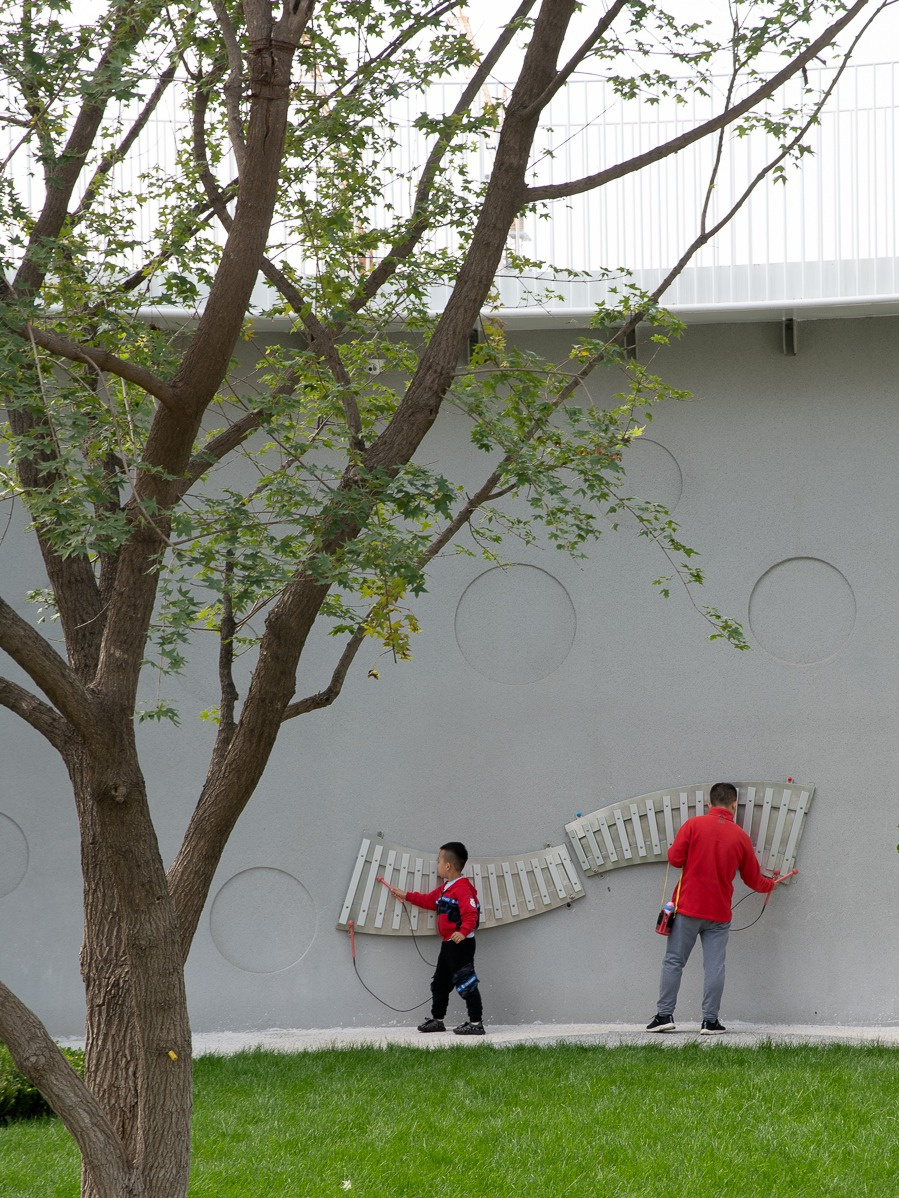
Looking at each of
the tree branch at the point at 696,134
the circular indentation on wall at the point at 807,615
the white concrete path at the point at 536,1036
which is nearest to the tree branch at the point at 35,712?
the tree branch at the point at 696,134

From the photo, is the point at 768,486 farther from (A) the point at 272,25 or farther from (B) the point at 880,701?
(A) the point at 272,25

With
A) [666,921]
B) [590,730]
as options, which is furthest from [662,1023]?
[590,730]

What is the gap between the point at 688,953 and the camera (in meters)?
7.97

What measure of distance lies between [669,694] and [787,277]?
2947 mm

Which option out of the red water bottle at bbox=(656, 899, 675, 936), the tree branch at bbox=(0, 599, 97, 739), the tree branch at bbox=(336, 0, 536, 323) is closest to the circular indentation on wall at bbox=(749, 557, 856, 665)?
the red water bottle at bbox=(656, 899, 675, 936)

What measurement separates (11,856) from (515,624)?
3.98m

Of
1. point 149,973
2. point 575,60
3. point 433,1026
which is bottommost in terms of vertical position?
point 433,1026

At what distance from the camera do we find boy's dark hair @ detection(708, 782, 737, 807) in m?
8.07

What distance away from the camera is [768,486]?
8.84m

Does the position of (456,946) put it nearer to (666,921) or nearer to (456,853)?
(456,853)

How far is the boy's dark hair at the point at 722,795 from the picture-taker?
26.5 ft

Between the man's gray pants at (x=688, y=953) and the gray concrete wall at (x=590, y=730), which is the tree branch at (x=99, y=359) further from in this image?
the man's gray pants at (x=688, y=953)

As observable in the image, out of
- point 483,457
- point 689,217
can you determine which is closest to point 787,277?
point 689,217

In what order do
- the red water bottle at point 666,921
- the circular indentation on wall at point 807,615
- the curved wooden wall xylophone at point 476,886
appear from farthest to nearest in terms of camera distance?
the circular indentation on wall at point 807,615, the curved wooden wall xylophone at point 476,886, the red water bottle at point 666,921
